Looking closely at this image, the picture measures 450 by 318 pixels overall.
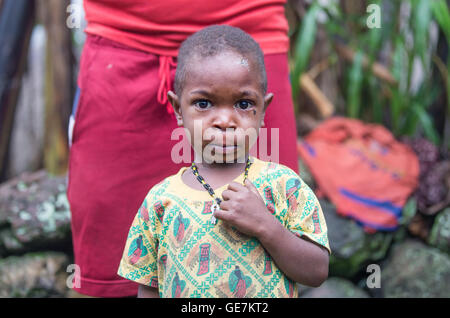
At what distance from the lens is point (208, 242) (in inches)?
43.8

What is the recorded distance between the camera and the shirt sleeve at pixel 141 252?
120cm

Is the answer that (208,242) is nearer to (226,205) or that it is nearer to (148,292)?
(226,205)

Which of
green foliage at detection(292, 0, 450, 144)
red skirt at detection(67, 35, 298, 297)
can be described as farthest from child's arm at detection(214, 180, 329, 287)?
green foliage at detection(292, 0, 450, 144)

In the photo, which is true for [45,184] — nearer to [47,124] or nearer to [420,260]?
[47,124]

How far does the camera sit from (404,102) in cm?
340

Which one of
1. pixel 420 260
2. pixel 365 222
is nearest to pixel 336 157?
pixel 365 222

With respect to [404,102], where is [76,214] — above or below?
below

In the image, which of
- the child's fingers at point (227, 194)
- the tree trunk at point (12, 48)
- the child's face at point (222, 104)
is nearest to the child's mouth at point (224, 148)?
the child's face at point (222, 104)

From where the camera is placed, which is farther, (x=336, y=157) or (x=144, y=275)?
(x=336, y=157)

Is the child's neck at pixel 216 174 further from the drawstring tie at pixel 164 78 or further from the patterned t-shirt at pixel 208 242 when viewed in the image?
the drawstring tie at pixel 164 78

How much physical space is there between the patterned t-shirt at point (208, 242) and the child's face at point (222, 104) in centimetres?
10

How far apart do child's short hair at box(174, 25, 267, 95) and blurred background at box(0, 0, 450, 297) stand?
171 centimetres

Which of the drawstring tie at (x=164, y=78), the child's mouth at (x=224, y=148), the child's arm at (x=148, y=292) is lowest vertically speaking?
the child's arm at (x=148, y=292)

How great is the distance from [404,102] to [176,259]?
279cm
